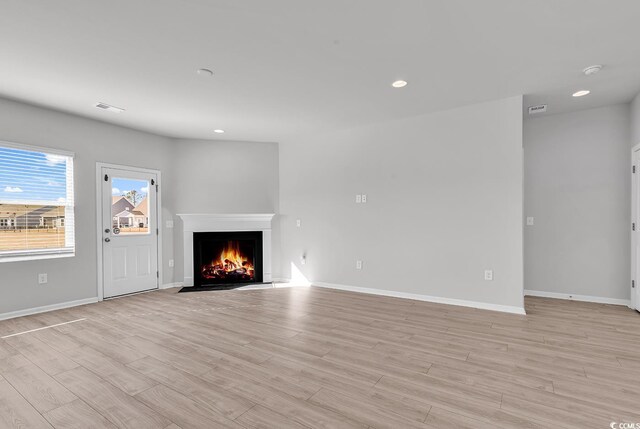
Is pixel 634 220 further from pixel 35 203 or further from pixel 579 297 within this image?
pixel 35 203

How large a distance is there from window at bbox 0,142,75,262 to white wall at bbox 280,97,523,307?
3308 millimetres

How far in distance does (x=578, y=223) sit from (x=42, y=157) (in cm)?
748

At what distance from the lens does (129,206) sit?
4.91m

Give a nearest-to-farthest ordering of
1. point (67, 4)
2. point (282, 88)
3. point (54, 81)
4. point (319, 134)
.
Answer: point (67, 4) → point (54, 81) → point (282, 88) → point (319, 134)

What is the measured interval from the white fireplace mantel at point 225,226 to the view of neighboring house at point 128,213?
0.58 meters

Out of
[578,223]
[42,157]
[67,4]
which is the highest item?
[67,4]

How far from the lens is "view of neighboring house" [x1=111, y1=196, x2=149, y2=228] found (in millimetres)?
4746

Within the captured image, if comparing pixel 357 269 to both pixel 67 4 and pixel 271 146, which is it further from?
pixel 67 4

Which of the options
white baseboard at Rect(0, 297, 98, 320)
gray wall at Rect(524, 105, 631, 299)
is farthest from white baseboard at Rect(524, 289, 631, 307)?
white baseboard at Rect(0, 297, 98, 320)

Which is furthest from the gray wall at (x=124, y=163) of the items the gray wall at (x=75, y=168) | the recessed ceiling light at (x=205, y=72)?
the recessed ceiling light at (x=205, y=72)

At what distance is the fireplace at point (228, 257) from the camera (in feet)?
18.2

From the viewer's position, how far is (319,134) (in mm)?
5355

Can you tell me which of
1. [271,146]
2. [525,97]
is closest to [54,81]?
[271,146]

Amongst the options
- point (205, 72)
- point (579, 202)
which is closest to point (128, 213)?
point (205, 72)
